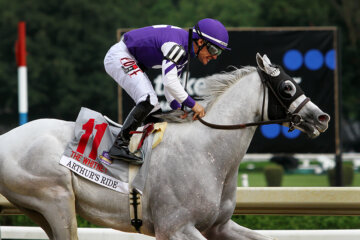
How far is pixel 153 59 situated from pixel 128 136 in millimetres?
596

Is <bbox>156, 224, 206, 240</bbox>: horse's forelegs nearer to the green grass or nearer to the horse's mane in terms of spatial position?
the horse's mane

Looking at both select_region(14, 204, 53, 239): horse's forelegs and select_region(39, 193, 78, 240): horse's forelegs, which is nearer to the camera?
select_region(39, 193, 78, 240): horse's forelegs

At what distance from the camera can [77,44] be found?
39688 mm

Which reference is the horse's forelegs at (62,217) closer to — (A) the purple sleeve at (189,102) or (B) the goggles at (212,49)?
(A) the purple sleeve at (189,102)

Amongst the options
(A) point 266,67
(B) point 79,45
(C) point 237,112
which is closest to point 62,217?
(C) point 237,112

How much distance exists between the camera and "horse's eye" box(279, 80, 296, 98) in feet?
16.3

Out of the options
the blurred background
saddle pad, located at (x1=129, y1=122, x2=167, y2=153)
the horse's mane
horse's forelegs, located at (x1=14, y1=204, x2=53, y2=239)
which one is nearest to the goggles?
the horse's mane

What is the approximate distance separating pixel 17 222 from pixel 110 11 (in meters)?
34.4

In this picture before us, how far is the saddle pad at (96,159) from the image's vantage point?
4.90 metres

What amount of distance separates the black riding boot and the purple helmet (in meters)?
0.60

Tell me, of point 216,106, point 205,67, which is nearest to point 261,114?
point 216,106

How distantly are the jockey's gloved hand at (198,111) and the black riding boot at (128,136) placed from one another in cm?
30

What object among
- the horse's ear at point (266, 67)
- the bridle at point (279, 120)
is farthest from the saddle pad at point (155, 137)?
the horse's ear at point (266, 67)

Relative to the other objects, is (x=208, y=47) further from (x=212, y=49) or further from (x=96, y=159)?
(x=96, y=159)
